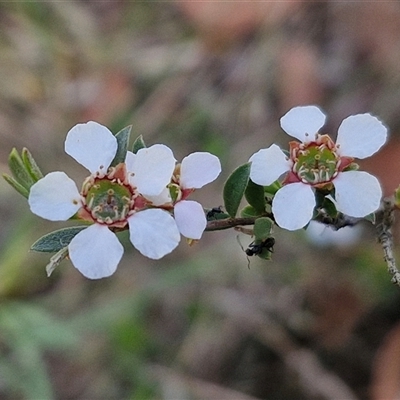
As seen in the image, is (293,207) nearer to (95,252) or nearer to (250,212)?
(250,212)

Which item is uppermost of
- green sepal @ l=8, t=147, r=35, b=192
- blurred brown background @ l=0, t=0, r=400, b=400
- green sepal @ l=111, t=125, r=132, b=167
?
blurred brown background @ l=0, t=0, r=400, b=400

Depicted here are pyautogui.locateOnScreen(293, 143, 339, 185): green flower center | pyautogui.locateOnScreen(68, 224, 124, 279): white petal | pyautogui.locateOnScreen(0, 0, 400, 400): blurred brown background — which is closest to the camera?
pyautogui.locateOnScreen(68, 224, 124, 279): white petal

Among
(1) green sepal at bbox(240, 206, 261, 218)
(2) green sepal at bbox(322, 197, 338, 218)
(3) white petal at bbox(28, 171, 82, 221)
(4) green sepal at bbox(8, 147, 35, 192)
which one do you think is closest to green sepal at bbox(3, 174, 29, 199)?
(4) green sepal at bbox(8, 147, 35, 192)

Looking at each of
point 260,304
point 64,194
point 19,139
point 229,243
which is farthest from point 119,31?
point 64,194

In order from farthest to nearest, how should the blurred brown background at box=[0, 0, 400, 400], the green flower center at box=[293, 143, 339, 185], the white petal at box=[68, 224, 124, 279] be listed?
1. the blurred brown background at box=[0, 0, 400, 400]
2. the green flower center at box=[293, 143, 339, 185]
3. the white petal at box=[68, 224, 124, 279]

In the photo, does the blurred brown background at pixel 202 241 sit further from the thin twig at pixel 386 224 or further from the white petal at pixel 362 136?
the white petal at pixel 362 136

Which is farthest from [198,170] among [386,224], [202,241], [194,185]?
[202,241]

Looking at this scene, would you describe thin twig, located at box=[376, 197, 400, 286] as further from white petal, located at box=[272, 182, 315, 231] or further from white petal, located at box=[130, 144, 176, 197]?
white petal, located at box=[130, 144, 176, 197]
